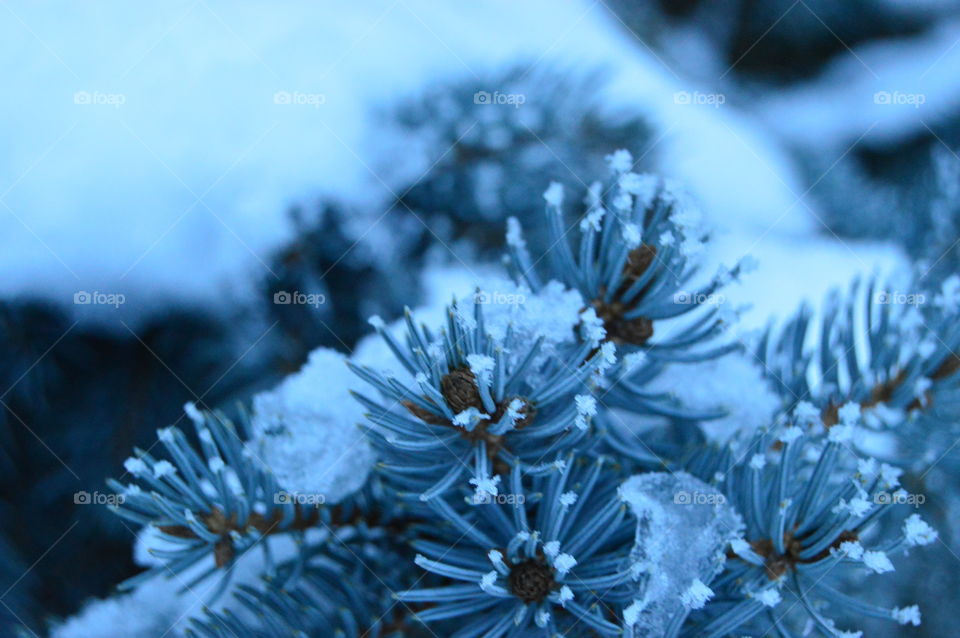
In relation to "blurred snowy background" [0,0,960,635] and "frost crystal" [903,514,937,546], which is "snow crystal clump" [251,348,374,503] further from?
"frost crystal" [903,514,937,546]

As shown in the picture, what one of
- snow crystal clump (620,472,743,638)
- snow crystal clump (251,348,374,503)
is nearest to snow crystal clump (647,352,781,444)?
snow crystal clump (620,472,743,638)

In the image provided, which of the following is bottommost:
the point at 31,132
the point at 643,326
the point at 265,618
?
the point at 265,618

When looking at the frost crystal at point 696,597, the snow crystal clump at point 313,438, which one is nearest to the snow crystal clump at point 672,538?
the frost crystal at point 696,597

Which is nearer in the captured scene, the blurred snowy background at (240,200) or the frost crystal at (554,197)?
the frost crystal at (554,197)

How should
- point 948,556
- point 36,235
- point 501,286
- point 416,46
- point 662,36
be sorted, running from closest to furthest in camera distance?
point 501,286 < point 36,235 < point 948,556 < point 416,46 < point 662,36

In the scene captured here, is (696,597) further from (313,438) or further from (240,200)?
(240,200)

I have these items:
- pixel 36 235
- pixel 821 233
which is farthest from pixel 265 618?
pixel 821 233

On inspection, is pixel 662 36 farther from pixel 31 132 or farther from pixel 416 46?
pixel 31 132

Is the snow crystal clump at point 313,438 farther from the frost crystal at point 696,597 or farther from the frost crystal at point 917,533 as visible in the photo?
the frost crystal at point 917,533

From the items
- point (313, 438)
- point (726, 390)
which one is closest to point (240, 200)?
point (313, 438)
